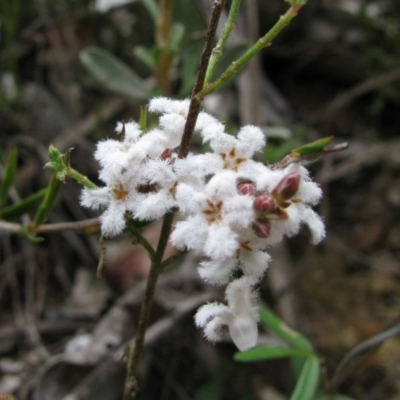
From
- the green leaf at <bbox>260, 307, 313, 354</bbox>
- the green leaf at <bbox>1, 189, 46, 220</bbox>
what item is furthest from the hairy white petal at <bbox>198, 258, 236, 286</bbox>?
the green leaf at <bbox>1, 189, 46, 220</bbox>

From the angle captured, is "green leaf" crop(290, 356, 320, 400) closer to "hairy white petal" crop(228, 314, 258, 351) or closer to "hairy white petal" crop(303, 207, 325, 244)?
"hairy white petal" crop(228, 314, 258, 351)

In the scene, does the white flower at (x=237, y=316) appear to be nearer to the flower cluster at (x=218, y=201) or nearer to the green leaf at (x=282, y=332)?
the flower cluster at (x=218, y=201)

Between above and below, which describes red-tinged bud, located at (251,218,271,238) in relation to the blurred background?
below

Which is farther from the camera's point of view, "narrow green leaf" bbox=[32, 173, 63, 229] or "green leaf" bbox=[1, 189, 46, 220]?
"green leaf" bbox=[1, 189, 46, 220]

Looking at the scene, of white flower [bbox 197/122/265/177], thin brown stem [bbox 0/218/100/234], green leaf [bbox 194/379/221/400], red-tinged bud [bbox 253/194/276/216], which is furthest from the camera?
green leaf [bbox 194/379/221/400]

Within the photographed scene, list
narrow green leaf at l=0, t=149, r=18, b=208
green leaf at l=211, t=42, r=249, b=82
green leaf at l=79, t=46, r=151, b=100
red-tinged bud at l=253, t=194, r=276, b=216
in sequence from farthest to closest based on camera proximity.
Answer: green leaf at l=79, t=46, r=151, b=100 → green leaf at l=211, t=42, r=249, b=82 → narrow green leaf at l=0, t=149, r=18, b=208 → red-tinged bud at l=253, t=194, r=276, b=216

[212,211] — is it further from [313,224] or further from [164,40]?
[164,40]

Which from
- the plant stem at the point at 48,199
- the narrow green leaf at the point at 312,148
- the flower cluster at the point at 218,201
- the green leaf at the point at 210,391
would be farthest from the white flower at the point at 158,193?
the green leaf at the point at 210,391
